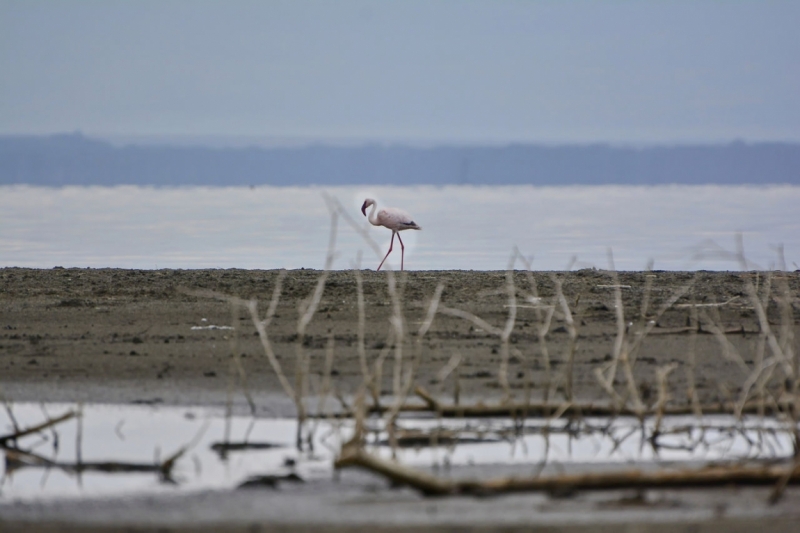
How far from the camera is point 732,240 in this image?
24.9 meters

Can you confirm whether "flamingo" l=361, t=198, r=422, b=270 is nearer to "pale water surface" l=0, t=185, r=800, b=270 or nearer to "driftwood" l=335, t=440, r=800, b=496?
"pale water surface" l=0, t=185, r=800, b=270

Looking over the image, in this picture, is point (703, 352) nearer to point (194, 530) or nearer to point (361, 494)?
point (361, 494)

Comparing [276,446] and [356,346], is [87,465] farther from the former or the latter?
[356,346]

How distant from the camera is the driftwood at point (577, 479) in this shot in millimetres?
6168

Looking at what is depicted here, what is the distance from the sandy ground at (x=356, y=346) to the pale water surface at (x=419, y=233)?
43.9 inches

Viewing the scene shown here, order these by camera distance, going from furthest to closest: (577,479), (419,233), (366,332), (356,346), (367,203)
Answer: (419,233) → (367,203) → (366,332) → (356,346) → (577,479)

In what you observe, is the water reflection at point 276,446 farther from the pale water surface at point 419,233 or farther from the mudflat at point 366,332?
the pale water surface at point 419,233

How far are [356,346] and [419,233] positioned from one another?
59.6 feet

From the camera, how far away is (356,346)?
34.8ft

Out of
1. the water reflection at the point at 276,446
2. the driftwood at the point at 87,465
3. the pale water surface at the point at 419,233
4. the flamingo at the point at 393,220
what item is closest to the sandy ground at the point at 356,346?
the water reflection at the point at 276,446

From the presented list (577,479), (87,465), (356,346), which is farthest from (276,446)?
(356,346)

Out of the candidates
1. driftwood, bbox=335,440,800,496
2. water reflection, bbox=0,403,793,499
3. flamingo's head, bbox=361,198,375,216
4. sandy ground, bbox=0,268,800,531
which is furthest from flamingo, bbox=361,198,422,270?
driftwood, bbox=335,440,800,496

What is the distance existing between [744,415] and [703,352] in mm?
2230

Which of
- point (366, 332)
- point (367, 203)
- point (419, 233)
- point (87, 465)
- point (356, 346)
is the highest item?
point (419, 233)
